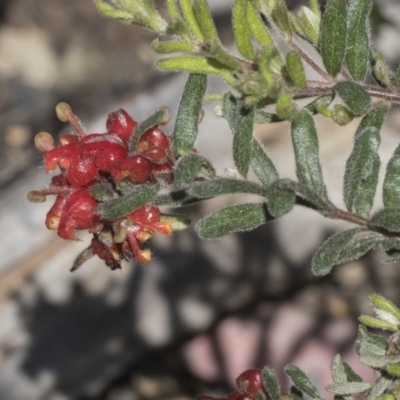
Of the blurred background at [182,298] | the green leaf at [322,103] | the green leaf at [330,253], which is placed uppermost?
the green leaf at [322,103]

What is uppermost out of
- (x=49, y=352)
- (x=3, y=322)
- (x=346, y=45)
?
(x=346, y=45)

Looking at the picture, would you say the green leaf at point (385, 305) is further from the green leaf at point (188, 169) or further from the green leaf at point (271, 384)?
the green leaf at point (188, 169)

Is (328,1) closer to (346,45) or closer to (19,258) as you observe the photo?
(346,45)

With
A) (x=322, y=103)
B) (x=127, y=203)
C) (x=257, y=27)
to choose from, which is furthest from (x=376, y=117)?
(x=127, y=203)

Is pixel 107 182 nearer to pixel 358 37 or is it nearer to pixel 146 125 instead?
pixel 146 125

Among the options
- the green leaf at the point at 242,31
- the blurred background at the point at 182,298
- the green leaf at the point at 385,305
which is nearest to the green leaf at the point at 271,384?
the green leaf at the point at 385,305

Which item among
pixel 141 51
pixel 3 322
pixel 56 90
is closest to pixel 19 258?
pixel 3 322

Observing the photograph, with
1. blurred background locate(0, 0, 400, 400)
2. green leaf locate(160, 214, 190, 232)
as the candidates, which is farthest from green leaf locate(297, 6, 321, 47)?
blurred background locate(0, 0, 400, 400)
